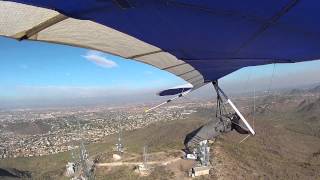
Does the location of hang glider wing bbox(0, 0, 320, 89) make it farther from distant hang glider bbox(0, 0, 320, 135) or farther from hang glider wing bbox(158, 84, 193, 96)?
hang glider wing bbox(158, 84, 193, 96)

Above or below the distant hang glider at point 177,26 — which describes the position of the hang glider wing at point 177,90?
below

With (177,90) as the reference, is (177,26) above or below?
above

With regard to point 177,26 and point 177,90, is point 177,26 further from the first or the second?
point 177,90

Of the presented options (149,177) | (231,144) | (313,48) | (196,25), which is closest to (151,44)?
(196,25)

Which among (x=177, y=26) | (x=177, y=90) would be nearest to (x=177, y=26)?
(x=177, y=26)

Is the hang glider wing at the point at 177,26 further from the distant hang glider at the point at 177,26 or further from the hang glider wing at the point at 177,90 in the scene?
the hang glider wing at the point at 177,90

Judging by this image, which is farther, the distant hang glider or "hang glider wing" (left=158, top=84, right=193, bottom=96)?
"hang glider wing" (left=158, top=84, right=193, bottom=96)

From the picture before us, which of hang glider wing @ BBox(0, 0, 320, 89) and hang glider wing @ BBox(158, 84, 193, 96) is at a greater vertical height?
hang glider wing @ BBox(0, 0, 320, 89)

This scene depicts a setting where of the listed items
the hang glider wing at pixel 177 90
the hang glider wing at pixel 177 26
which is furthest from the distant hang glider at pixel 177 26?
the hang glider wing at pixel 177 90

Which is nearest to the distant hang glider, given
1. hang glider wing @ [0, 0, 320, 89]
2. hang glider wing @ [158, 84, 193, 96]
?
hang glider wing @ [0, 0, 320, 89]

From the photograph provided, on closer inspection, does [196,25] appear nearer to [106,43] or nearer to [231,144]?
[106,43]
